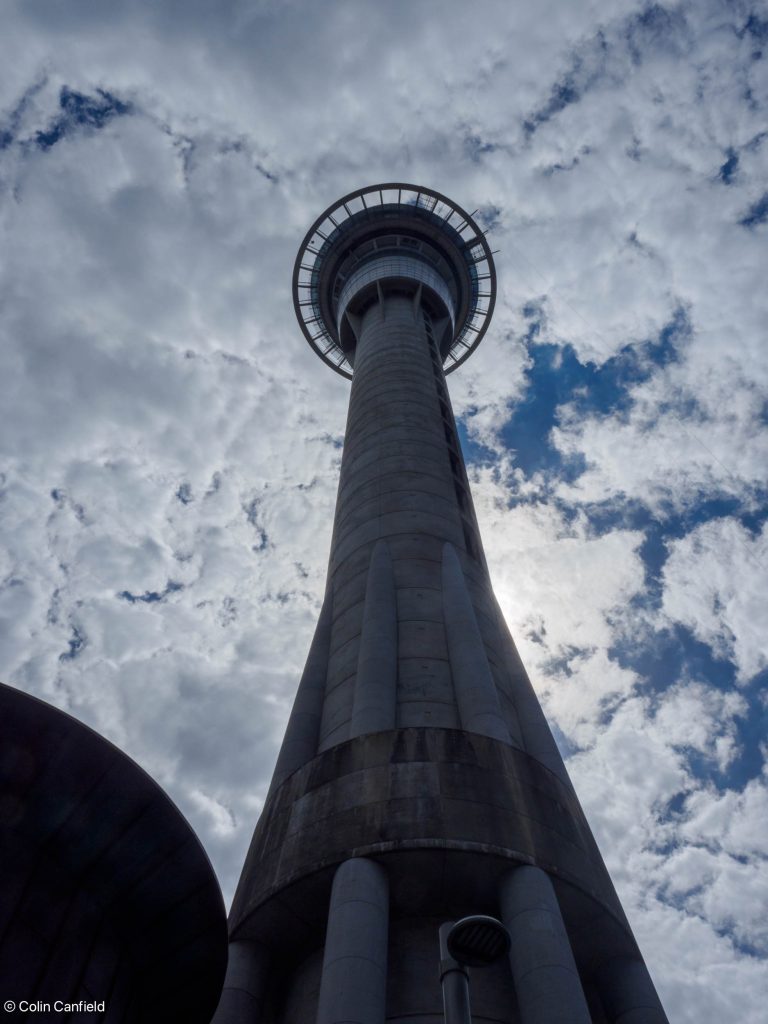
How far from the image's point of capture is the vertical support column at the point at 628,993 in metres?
18.6

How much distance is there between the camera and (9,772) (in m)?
14.3

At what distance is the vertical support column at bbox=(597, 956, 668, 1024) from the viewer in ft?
61.0

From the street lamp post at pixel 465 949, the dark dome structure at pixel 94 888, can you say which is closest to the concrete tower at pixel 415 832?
the dark dome structure at pixel 94 888

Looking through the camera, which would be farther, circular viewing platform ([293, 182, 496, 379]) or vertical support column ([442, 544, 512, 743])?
circular viewing platform ([293, 182, 496, 379])

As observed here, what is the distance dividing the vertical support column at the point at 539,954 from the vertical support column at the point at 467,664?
4364 millimetres

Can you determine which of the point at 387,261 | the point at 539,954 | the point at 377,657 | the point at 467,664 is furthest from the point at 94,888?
the point at 387,261

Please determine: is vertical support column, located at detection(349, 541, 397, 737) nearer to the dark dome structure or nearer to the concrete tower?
the concrete tower

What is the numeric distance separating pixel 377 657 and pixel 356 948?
9.47 m

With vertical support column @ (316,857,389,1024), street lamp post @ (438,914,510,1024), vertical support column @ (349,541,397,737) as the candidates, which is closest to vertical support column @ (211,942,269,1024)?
vertical support column @ (316,857,389,1024)

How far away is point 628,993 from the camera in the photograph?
62.6ft

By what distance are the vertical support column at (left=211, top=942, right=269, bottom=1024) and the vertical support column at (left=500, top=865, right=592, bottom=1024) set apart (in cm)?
607

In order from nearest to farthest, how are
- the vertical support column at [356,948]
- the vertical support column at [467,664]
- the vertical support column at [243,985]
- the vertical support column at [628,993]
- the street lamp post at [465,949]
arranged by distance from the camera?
the street lamp post at [465,949], the vertical support column at [356,948], the vertical support column at [243,985], the vertical support column at [628,993], the vertical support column at [467,664]

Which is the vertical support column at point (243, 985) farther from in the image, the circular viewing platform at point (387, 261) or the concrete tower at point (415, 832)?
the circular viewing platform at point (387, 261)

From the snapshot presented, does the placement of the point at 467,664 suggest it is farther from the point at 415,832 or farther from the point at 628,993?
the point at 628,993
